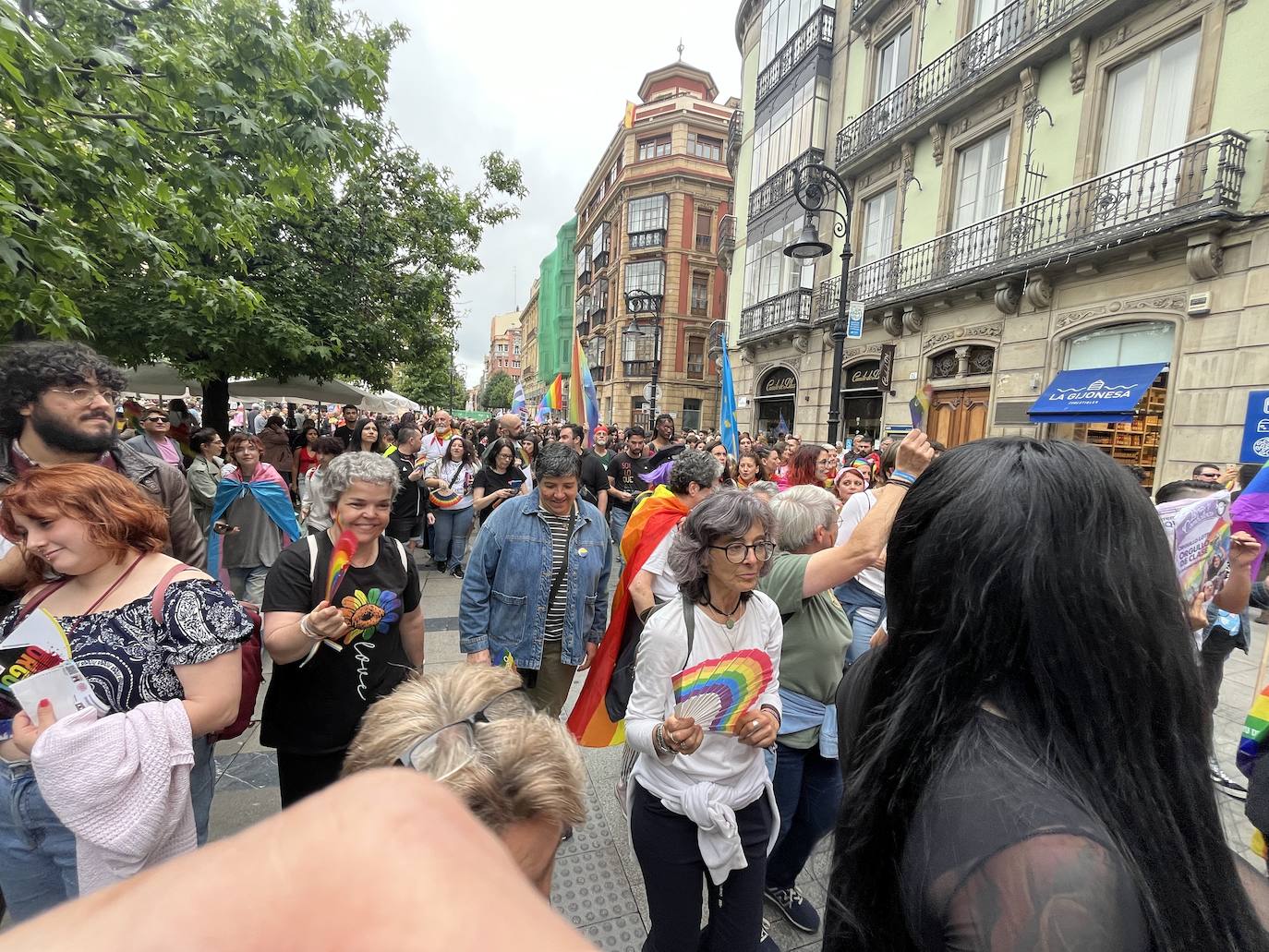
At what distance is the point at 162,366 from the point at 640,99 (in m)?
41.5

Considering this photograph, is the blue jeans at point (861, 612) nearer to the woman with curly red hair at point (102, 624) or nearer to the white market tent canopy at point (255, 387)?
the woman with curly red hair at point (102, 624)

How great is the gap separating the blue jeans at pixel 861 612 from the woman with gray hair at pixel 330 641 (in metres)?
2.14

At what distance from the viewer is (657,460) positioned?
7.74 m

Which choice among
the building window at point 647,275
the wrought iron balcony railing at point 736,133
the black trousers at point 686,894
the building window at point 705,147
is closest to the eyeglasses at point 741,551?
the black trousers at point 686,894

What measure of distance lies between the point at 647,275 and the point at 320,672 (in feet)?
123

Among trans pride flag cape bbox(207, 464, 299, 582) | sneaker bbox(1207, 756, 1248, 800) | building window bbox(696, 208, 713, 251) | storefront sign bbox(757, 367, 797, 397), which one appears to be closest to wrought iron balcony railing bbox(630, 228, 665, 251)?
building window bbox(696, 208, 713, 251)

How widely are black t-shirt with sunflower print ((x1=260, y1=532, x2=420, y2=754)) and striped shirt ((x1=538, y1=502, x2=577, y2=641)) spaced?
3.37 feet

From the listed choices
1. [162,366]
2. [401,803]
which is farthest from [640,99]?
[401,803]

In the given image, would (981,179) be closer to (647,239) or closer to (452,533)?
(452,533)

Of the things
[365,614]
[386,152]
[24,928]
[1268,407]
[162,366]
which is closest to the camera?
[24,928]

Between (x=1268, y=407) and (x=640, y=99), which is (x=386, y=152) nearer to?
(x=1268, y=407)

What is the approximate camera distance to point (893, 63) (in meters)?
14.8

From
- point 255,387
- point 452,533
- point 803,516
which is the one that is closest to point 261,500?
point 452,533

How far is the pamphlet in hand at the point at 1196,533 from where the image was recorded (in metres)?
2.60
